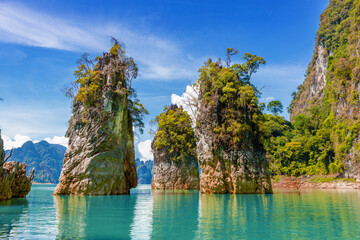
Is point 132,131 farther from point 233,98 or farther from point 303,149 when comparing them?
point 303,149

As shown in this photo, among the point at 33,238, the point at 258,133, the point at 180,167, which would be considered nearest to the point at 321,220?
the point at 33,238

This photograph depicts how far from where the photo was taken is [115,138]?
99.3 feet

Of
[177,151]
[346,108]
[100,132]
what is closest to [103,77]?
[100,132]

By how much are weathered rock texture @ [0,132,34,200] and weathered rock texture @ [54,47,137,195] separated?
3.84 metres

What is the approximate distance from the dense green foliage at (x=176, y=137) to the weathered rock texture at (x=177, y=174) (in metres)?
1.15

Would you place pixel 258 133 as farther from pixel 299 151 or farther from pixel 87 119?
pixel 299 151

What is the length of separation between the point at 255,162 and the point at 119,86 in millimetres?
17012

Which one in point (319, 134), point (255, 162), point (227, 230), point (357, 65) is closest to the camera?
point (227, 230)

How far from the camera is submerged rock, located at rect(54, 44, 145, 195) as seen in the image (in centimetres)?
2848

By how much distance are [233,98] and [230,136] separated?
170 inches

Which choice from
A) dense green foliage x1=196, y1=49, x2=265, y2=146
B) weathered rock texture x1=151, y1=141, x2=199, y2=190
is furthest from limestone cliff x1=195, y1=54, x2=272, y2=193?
weathered rock texture x1=151, y1=141, x2=199, y2=190

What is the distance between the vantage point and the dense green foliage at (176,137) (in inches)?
1949

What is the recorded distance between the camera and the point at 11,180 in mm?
21594

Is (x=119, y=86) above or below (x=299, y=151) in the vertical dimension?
above
